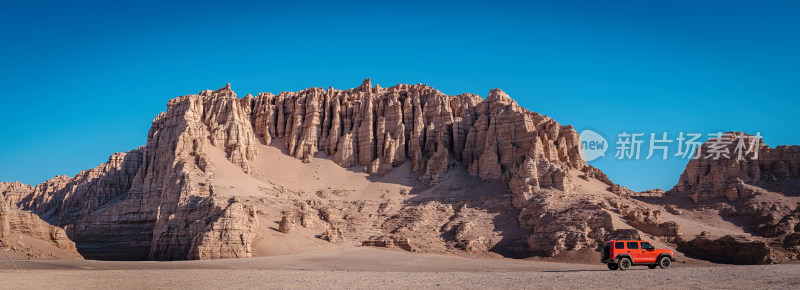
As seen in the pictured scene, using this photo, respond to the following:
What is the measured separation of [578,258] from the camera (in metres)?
54.5

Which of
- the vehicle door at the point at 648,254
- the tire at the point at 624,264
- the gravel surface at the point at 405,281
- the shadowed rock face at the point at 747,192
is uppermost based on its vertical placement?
the shadowed rock face at the point at 747,192

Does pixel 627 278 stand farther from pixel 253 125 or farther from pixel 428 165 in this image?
pixel 253 125

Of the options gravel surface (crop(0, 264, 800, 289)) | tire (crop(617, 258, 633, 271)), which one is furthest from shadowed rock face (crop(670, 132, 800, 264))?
gravel surface (crop(0, 264, 800, 289))

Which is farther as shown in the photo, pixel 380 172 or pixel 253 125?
pixel 253 125

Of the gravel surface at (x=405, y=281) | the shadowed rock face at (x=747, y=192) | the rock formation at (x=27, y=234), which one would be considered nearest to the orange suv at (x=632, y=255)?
the gravel surface at (x=405, y=281)

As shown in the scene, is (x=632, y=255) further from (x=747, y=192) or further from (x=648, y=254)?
(x=747, y=192)

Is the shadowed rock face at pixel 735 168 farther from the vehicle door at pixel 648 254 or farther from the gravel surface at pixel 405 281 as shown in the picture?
the gravel surface at pixel 405 281

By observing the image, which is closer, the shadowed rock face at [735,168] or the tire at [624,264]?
the tire at [624,264]

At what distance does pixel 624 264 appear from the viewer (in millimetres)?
37188

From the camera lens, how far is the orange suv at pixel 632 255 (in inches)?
1463

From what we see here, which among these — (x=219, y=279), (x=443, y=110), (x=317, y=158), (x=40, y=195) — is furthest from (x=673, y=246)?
(x=40, y=195)

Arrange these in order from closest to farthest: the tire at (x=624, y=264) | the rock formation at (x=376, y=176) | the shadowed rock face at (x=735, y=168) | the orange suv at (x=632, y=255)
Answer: the tire at (x=624, y=264) < the orange suv at (x=632, y=255) < the rock formation at (x=376, y=176) < the shadowed rock face at (x=735, y=168)

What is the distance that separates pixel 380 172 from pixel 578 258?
42.7 m

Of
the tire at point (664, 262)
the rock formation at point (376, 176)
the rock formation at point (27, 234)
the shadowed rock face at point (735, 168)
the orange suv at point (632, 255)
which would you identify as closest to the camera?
the orange suv at point (632, 255)
